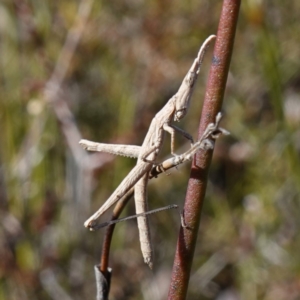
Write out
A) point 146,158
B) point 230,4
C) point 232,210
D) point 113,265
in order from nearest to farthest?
1. point 230,4
2. point 146,158
3. point 113,265
4. point 232,210

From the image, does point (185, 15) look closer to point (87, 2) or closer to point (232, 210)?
point (87, 2)

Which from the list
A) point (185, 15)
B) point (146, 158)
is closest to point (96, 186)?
point (185, 15)

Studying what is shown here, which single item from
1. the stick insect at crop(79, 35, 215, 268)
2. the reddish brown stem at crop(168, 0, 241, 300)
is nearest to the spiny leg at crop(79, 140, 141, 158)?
the stick insect at crop(79, 35, 215, 268)

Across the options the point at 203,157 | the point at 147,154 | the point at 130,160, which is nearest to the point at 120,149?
the point at 147,154

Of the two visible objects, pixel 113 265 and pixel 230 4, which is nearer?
pixel 230 4

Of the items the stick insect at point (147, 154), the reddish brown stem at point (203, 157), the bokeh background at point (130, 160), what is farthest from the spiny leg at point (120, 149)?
the bokeh background at point (130, 160)

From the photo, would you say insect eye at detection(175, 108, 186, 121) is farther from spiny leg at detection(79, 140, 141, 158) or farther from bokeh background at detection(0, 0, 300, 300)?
bokeh background at detection(0, 0, 300, 300)

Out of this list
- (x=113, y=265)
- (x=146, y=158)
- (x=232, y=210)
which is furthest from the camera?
(x=232, y=210)

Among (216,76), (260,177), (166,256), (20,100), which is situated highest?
(216,76)
